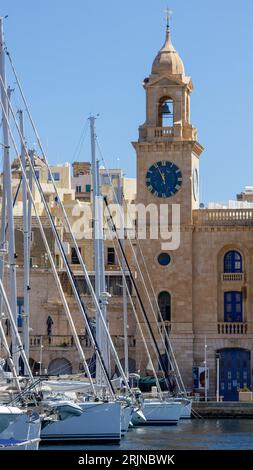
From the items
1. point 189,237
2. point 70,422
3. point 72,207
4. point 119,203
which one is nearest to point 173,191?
point 189,237

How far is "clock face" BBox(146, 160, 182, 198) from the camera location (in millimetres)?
70812

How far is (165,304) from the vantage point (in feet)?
232

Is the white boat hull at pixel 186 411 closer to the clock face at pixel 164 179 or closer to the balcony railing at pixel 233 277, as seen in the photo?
the balcony railing at pixel 233 277

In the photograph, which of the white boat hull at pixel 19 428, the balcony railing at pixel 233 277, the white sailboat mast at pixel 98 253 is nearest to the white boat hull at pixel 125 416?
the white sailboat mast at pixel 98 253

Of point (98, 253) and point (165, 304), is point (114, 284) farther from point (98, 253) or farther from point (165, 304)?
point (98, 253)

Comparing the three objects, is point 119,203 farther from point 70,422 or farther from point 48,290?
point 70,422

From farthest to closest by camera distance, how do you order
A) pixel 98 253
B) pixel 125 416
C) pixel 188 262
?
pixel 188 262 < pixel 98 253 < pixel 125 416

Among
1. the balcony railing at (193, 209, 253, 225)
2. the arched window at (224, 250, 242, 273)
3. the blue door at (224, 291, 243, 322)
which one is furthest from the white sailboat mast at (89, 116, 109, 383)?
the arched window at (224, 250, 242, 273)

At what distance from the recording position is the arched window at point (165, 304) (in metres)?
70.3

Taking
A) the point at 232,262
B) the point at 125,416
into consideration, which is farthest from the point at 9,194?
the point at 232,262

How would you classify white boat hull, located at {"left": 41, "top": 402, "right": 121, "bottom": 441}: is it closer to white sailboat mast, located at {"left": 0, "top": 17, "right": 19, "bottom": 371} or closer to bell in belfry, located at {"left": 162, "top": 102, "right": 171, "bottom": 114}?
white sailboat mast, located at {"left": 0, "top": 17, "right": 19, "bottom": 371}

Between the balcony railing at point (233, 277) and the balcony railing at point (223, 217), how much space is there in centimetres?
257

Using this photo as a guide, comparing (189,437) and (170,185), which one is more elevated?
(170,185)

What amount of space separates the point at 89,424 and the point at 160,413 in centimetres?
1264
